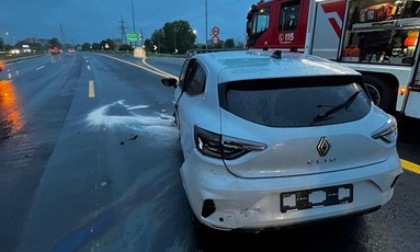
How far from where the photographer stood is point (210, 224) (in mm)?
2705

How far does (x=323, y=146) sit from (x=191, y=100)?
5.26ft

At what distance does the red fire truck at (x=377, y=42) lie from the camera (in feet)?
18.9

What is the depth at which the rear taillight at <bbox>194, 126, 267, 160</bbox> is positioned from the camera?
259 centimetres

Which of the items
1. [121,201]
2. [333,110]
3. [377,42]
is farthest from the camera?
[377,42]

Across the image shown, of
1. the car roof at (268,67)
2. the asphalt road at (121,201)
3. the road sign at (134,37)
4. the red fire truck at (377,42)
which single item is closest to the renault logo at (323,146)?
the car roof at (268,67)

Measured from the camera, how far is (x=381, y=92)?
630 cm

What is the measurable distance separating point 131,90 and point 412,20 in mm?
9293

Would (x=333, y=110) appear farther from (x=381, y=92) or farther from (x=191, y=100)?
(x=381, y=92)

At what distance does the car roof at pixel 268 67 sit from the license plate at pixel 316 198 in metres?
0.99

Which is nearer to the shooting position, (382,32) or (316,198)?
(316,198)

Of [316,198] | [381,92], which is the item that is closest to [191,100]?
[316,198]

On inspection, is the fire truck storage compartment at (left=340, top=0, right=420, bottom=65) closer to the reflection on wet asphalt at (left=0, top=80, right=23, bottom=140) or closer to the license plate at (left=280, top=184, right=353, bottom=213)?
the license plate at (left=280, top=184, right=353, bottom=213)

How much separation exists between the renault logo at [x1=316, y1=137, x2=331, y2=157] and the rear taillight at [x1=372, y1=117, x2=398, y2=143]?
1.51ft

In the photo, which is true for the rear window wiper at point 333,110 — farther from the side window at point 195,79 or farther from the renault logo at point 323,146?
the side window at point 195,79
